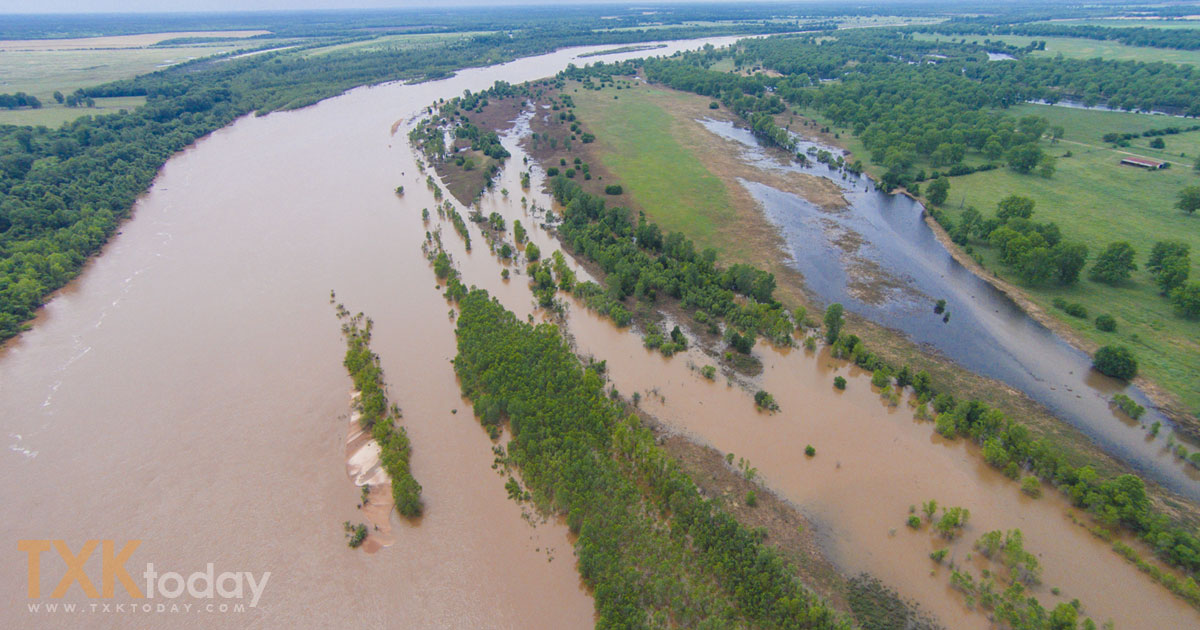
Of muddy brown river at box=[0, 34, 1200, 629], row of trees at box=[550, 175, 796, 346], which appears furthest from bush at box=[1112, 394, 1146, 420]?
row of trees at box=[550, 175, 796, 346]

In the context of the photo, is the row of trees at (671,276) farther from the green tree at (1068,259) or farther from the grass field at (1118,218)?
the green tree at (1068,259)

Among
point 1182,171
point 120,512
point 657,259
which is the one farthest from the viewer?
point 1182,171

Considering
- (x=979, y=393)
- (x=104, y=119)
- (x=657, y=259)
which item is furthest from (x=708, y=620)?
(x=104, y=119)

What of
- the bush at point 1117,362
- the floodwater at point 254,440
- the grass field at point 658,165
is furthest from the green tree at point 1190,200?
the floodwater at point 254,440

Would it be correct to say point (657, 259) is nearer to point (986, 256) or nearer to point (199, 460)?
point (986, 256)

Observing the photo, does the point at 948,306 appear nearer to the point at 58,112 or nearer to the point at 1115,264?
the point at 1115,264
